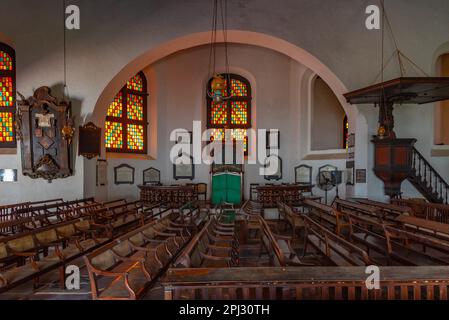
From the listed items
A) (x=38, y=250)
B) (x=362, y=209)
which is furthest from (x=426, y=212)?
(x=38, y=250)

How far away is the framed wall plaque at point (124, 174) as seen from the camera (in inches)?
404

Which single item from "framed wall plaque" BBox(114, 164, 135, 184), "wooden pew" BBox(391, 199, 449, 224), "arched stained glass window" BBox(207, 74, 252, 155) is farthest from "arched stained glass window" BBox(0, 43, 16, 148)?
"wooden pew" BBox(391, 199, 449, 224)

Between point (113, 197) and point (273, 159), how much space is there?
6.74 metres

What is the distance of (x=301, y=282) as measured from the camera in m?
1.99

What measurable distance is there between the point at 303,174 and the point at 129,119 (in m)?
7.66

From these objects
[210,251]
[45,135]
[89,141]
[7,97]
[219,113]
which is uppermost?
[219,113]

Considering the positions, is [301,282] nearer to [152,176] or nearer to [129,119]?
[152,176]

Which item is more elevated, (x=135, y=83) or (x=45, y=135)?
(x=135, y=83)

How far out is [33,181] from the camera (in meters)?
7.82

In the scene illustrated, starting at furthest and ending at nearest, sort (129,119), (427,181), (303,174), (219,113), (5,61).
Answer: (219,113) < (303,174) < (129,119) < (5,61) < (427,181)

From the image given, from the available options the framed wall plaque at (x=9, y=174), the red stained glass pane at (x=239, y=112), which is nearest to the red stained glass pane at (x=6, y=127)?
the framed wall plaque at (x=9, y=174)

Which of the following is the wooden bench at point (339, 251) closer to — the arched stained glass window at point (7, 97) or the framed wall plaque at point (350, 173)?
the framed wall plaque at point (350, 173)
